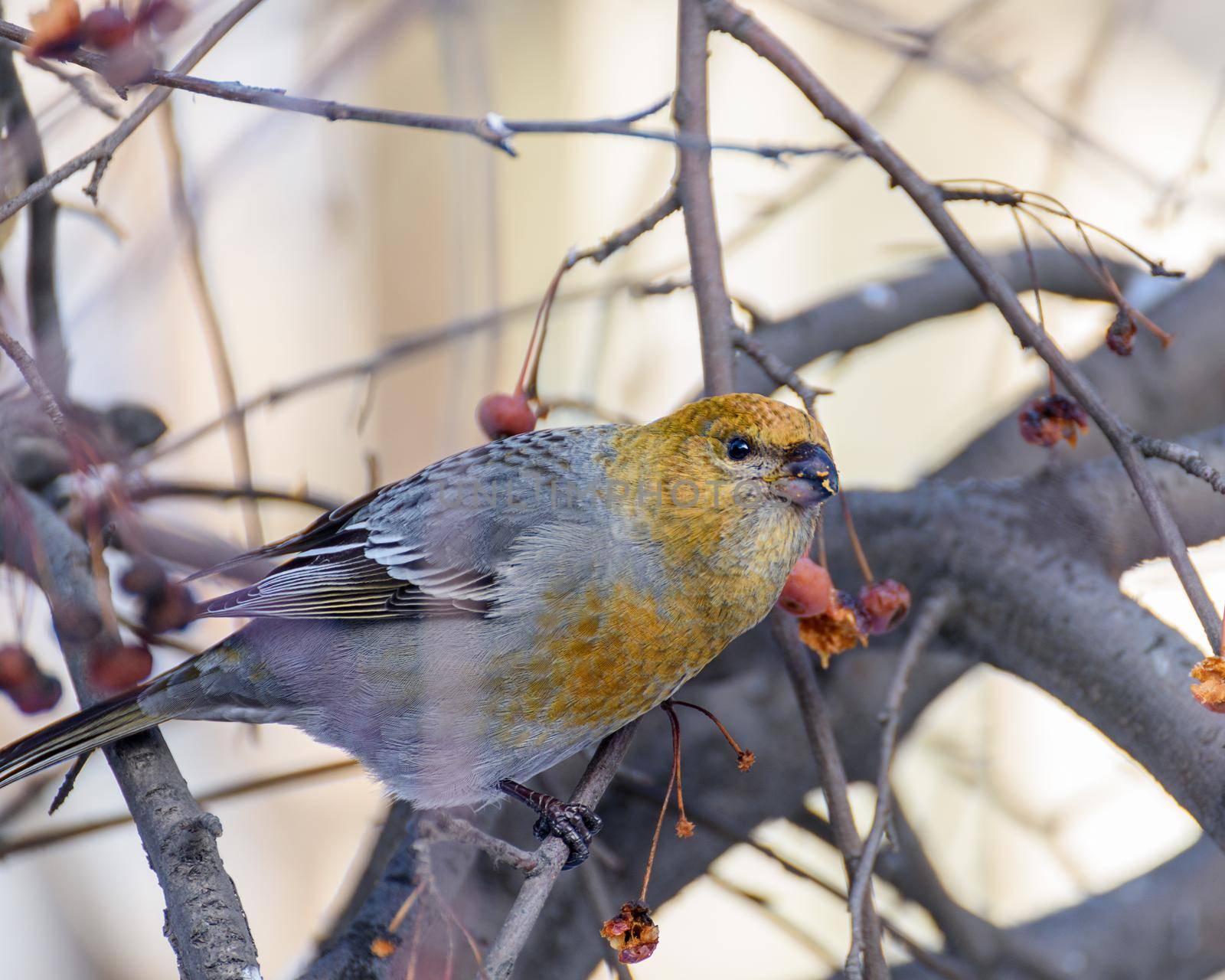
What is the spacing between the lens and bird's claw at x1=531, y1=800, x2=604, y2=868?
198 cm

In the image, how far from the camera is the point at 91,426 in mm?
2500

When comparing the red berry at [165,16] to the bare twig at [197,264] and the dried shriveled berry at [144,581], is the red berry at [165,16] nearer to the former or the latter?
the bare twig at [197,264]

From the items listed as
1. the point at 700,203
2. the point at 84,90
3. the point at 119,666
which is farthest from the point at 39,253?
the point at 700,203

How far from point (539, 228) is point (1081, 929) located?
341cm

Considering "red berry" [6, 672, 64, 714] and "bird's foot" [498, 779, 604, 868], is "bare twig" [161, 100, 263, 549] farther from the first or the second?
"bird's foot" [498, 779, 604, 868]

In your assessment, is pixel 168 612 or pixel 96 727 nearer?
pixel 96 727

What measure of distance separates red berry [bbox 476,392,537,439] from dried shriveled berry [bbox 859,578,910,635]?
74 cm

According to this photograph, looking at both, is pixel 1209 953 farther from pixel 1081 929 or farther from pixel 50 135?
pixel 50 135

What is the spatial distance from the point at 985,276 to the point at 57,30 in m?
1.41

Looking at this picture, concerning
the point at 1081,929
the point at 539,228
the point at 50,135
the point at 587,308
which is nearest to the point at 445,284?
the point at 539,228

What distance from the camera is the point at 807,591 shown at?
2.00 m

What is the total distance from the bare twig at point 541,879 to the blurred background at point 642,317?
2.29 meters

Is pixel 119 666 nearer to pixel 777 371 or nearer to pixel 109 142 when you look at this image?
pixel 109 142

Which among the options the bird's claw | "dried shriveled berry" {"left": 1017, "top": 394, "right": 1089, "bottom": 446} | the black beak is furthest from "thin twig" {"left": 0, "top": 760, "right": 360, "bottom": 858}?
"dried shriveled berry" {"left": 1017, "top": 394, "right": 1089, "bottom": 446}
